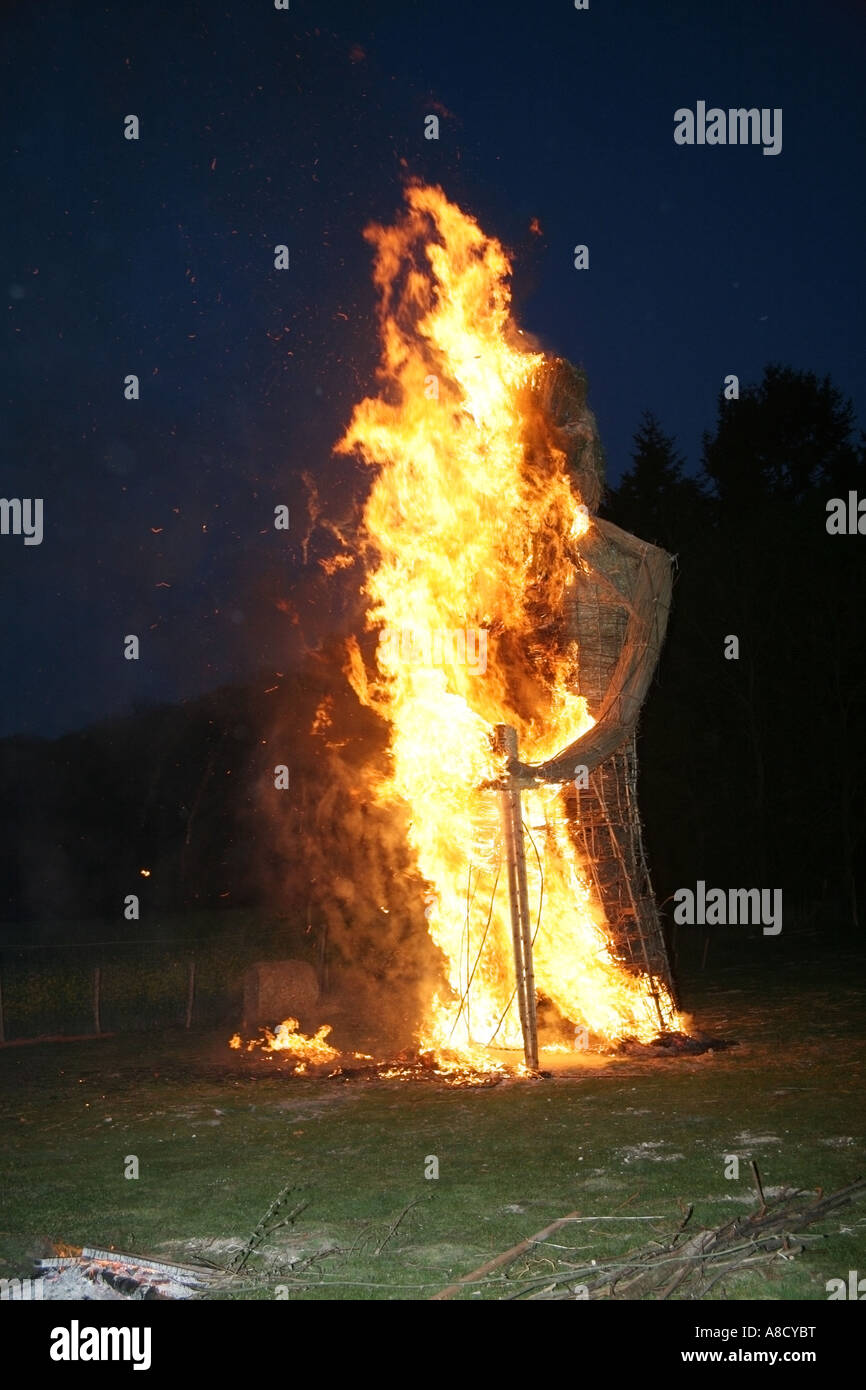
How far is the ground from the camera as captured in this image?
7.11m

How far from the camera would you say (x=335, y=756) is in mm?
25234

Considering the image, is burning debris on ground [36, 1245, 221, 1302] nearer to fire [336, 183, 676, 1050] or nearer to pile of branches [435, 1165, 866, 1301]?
pile of branches [435, 1165, 866, 1301]

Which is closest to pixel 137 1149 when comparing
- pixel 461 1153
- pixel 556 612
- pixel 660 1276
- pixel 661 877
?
pixel 461 1153

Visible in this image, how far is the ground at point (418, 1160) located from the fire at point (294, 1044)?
0.62 metres

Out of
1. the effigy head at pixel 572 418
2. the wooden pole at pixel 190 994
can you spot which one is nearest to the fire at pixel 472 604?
the effigy head at pixel 572 418

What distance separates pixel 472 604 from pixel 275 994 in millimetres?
7036

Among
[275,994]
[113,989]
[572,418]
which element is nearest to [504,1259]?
[572,418]

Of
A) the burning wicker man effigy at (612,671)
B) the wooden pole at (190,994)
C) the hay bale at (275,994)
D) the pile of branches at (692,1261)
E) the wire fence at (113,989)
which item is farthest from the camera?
the wooden pole at (190,994)

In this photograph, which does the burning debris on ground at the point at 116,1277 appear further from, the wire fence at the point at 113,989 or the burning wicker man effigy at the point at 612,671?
the wire fence at the point at 113,989

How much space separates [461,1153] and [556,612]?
7.32 metres

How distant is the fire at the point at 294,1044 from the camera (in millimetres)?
14531

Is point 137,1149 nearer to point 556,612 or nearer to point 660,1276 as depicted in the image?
point 660,1276

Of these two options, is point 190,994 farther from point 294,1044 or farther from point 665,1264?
point 665,1264

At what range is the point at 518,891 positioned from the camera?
12633 millimetres
